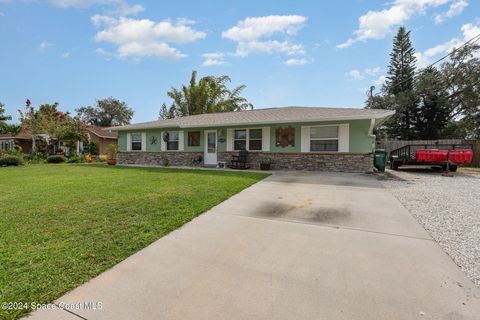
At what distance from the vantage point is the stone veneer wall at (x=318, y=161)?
410 inches

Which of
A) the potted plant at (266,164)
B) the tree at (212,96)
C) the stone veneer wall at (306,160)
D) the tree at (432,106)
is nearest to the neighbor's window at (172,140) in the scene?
the stone veneer wall at (306,160)

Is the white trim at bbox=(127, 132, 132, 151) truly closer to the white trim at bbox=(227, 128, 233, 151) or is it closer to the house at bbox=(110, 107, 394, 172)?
the house at bbox=(110, 107, 394, 172)

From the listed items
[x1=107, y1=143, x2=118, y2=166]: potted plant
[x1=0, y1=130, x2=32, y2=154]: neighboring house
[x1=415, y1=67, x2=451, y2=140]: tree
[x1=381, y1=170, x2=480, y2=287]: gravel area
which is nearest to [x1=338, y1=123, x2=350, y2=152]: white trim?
[x1=381, y1=170, x2=480, y2=287]: gravel area

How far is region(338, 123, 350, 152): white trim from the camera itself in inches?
412

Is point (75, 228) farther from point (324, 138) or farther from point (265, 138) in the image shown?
point (324, 138)

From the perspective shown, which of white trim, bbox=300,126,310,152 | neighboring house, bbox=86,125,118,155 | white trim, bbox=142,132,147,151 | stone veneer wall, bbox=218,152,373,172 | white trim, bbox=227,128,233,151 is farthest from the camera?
neighboring house, bbox=86,125,118,155

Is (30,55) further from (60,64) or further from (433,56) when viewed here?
(433,56)

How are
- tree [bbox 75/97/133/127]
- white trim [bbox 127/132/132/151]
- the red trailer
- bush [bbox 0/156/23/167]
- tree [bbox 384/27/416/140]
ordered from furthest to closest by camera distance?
tree [bbox 75/97/133/127], tree [bbox 384/27/416/140], white trim [bbox 127/132/132/151], bush [bbox 0/156/23/167], the red trailer

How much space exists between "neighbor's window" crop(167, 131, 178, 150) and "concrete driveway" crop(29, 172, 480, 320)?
11.0 m

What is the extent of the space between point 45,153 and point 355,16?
1063 inches

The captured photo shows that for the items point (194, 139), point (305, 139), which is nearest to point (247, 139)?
point (305, 139)

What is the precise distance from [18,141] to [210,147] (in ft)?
87.1

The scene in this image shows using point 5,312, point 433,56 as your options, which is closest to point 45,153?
point 5,312

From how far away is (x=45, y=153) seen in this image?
883 inches
